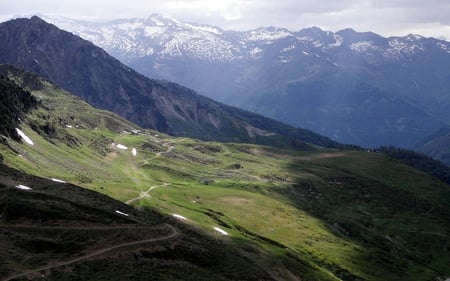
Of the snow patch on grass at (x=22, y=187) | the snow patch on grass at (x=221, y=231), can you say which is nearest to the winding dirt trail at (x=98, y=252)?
the snow patch on grass at (x=22, y=187)

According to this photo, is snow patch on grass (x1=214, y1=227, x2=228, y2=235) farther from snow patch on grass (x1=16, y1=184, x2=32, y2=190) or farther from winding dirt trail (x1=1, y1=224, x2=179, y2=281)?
snow patch on grass (x1=16, y1=184, x2=32, y2=190)

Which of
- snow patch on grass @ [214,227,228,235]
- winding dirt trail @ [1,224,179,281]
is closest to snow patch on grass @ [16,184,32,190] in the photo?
winding dirt trail @ [1,224,179,281]

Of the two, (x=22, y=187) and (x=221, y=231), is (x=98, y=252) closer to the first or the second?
(x=22, y=187)

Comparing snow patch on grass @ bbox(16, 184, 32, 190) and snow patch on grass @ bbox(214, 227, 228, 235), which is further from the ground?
snow patch on grass @ bbox(16, 184, 32, 190)

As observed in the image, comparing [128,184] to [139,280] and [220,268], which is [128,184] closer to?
[220,268]

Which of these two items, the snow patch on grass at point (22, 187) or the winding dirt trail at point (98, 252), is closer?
the winding dirt trail at point (98, 252)

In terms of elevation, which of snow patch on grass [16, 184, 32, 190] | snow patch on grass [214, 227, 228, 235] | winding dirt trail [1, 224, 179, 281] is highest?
snow patch on grass [16, 184, 32, 190]

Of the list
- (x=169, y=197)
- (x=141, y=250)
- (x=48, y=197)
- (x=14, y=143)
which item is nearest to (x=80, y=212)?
(x=48, y=197)

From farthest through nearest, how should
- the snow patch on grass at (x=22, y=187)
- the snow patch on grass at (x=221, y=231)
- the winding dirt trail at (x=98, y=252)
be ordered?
the snow patch on grass at (x=221, y=231) → the snow patch on grass at (x=22, y=187) → the winding dirt trail at (x=98, y=252)

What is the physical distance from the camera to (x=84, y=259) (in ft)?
281

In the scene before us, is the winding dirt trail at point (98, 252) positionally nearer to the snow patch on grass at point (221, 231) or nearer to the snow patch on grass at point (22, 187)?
the snow patch on grass at point (22, 187)

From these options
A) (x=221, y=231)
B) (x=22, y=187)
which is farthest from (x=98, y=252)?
(x=221, y=231)

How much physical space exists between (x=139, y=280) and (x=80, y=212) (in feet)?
88.9

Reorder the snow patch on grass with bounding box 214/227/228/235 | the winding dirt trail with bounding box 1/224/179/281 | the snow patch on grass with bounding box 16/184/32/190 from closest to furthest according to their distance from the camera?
the winding dirt trail with bounding box 1/224/179/281, the snow patch on grass with bounding box 16/184/32/190, the snow patch on grass with bounding box 214/227/228/235
